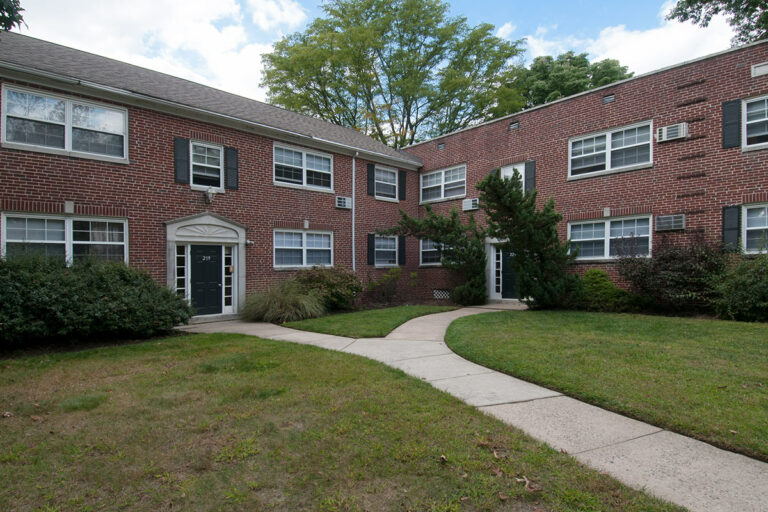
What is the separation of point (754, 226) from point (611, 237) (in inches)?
123

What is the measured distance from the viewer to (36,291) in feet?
23.3

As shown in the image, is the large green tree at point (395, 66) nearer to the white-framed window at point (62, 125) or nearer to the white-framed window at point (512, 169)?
the white-framed window at point (512, 169)

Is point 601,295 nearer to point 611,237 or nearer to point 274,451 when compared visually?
point 611,237

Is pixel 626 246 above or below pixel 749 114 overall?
below

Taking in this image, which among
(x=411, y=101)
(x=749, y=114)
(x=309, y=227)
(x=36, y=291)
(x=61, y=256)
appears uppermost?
(x=411, y=101)

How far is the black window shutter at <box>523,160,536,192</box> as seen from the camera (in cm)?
1402

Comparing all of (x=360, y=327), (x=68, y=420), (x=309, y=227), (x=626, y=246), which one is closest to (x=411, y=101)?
(x=309, y=227)

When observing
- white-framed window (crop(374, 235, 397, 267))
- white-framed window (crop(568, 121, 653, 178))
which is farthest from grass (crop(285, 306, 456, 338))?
white-framed window (crop(568, 121, 653, 178))

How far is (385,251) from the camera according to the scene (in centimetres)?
1625

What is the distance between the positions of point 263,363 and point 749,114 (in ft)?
39.5

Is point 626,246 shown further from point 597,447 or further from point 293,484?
point 293,484

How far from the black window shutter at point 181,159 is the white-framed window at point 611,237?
10619 millimetres

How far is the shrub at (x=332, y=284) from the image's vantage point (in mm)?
12203

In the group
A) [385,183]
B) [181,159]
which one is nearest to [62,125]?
[181,159]
